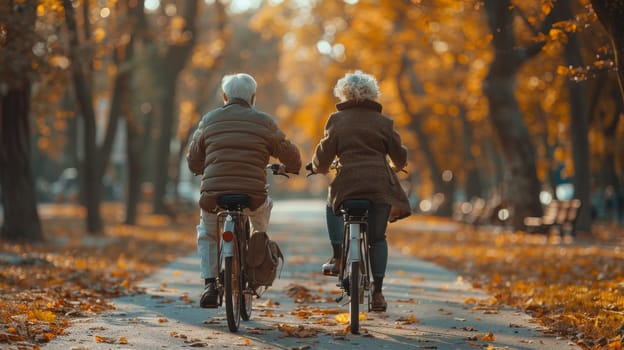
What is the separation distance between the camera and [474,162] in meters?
42.8

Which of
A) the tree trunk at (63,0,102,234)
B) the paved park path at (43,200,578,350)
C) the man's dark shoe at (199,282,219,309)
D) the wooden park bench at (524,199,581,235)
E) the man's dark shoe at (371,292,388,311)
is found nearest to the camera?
the paved park path at (43,200,578,350)

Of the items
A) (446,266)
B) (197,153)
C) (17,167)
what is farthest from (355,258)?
(17,167)

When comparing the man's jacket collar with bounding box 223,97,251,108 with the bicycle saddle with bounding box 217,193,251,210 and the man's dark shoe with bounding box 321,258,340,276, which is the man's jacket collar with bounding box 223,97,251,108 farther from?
the man's dark shoe with bounding box 321,258,340,276

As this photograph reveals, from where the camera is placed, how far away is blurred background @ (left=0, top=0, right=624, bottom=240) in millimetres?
18188

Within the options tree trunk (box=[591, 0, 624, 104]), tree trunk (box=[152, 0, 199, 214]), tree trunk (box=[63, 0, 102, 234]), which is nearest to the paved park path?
tree trunk (box=[591, 0, 624, 104])

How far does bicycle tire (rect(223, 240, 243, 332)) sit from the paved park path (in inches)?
4.8

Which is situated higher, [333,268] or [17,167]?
[17,167]

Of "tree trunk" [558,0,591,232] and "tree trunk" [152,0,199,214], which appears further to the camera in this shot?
"tree trunk" [152,0,199,214]

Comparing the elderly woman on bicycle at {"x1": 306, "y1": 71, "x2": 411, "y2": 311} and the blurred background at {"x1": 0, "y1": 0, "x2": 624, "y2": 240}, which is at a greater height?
the blurred background at {"x1": 0, "y1": 0, "x2": 624, "y2": 240}

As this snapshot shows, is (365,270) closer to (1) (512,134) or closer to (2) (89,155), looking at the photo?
(2) (89,155)

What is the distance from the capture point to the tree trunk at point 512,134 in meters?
25.3

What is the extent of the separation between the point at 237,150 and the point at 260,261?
88 cm

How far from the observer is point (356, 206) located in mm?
8711

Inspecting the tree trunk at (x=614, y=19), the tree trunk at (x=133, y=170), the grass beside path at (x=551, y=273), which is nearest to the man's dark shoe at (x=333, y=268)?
the grass beside path at (x=551, y=273)
